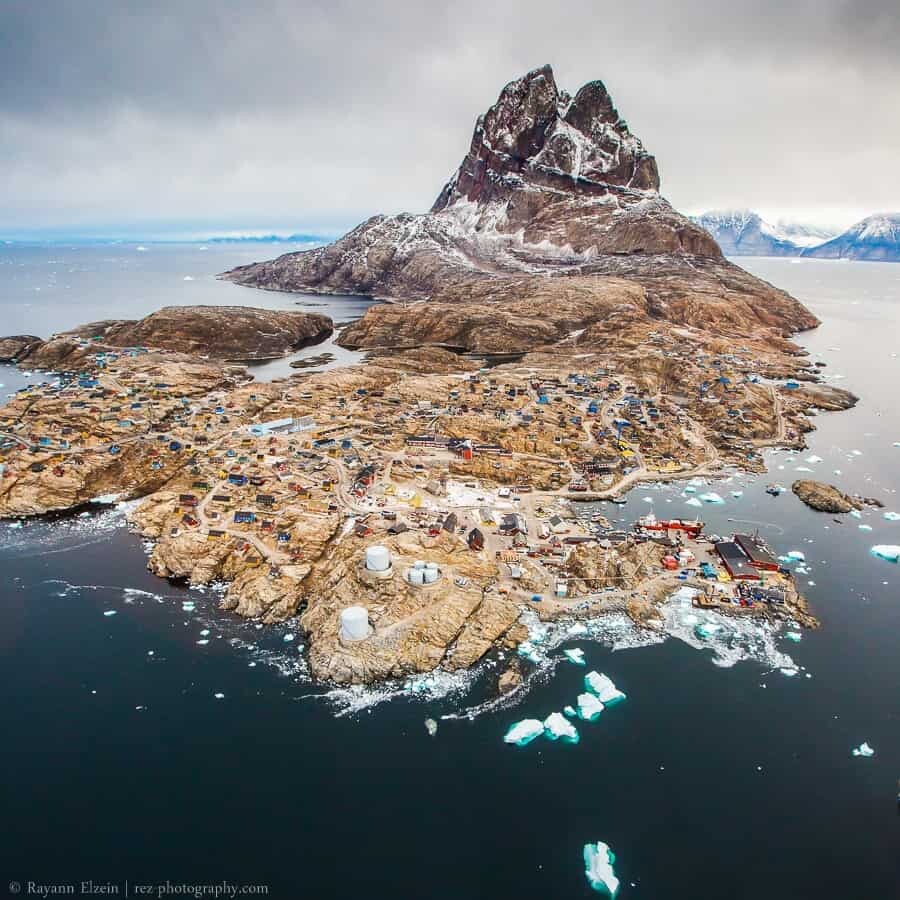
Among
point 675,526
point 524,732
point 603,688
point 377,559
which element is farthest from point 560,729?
point 675,526

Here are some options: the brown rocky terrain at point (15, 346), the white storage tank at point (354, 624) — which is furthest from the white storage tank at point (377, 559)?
the brown rocky terrain at point (15, 346)

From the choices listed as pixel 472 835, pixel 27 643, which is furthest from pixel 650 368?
pixel 27 643

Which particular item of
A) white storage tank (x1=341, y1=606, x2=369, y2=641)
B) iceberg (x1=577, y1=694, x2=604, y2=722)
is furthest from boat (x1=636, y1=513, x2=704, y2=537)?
white storage tank (x1=341, y1=606, x2=369, y2=641)

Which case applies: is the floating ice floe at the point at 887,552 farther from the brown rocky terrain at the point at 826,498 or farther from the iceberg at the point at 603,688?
the iceberg at the point at 603,688

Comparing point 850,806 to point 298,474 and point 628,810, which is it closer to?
point 628,810

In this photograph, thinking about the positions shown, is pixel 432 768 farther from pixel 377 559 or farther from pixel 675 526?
pixel 675 526

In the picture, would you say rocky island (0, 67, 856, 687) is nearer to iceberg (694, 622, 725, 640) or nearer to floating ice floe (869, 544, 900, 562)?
iceberg (694, 622, 725, 640)
